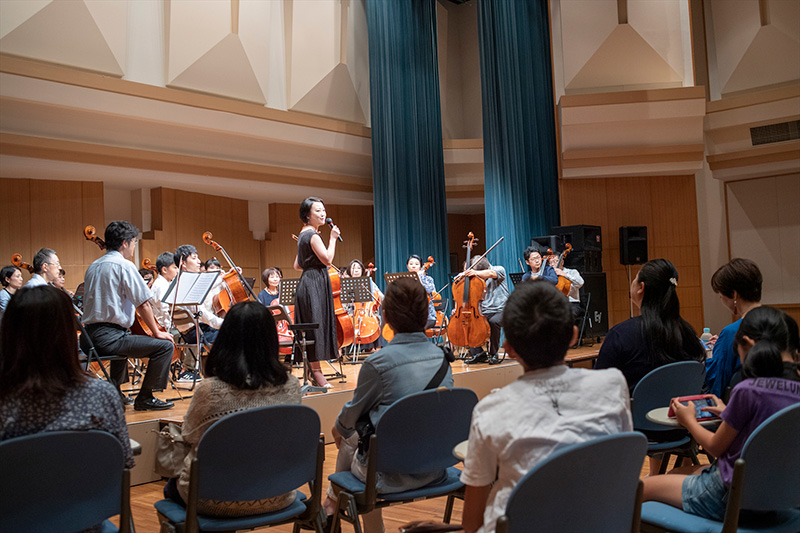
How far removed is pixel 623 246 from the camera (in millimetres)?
9672

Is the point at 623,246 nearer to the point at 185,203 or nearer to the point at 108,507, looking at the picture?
the point at 185,203

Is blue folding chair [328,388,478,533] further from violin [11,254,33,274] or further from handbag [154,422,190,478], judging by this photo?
violin [11,254,33,274]

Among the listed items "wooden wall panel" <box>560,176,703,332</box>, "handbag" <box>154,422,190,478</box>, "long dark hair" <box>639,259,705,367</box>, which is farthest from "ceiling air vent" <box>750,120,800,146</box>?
"handbag" <box>154,422,190,478</box>

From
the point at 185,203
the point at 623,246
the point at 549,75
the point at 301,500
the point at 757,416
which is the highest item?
the point at 549,75

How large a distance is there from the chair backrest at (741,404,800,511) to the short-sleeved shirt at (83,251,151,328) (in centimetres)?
354

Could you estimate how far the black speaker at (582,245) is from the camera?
30.1 ft

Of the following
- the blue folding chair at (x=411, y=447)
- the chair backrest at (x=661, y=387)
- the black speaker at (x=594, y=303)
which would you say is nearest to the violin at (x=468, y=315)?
the black speaker at (x=594, y=303)

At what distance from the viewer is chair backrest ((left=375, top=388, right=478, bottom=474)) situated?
219 centimetres

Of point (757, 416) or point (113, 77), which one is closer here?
point (757, 416)

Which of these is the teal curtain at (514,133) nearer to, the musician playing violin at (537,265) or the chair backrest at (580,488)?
the musician playing violin at (537,265)

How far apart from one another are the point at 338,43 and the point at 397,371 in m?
7.73

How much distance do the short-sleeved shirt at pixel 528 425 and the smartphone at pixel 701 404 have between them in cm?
73

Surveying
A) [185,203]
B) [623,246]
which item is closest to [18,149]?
[185,203]

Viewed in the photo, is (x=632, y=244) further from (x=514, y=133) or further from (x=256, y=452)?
(x=256, y=452)
